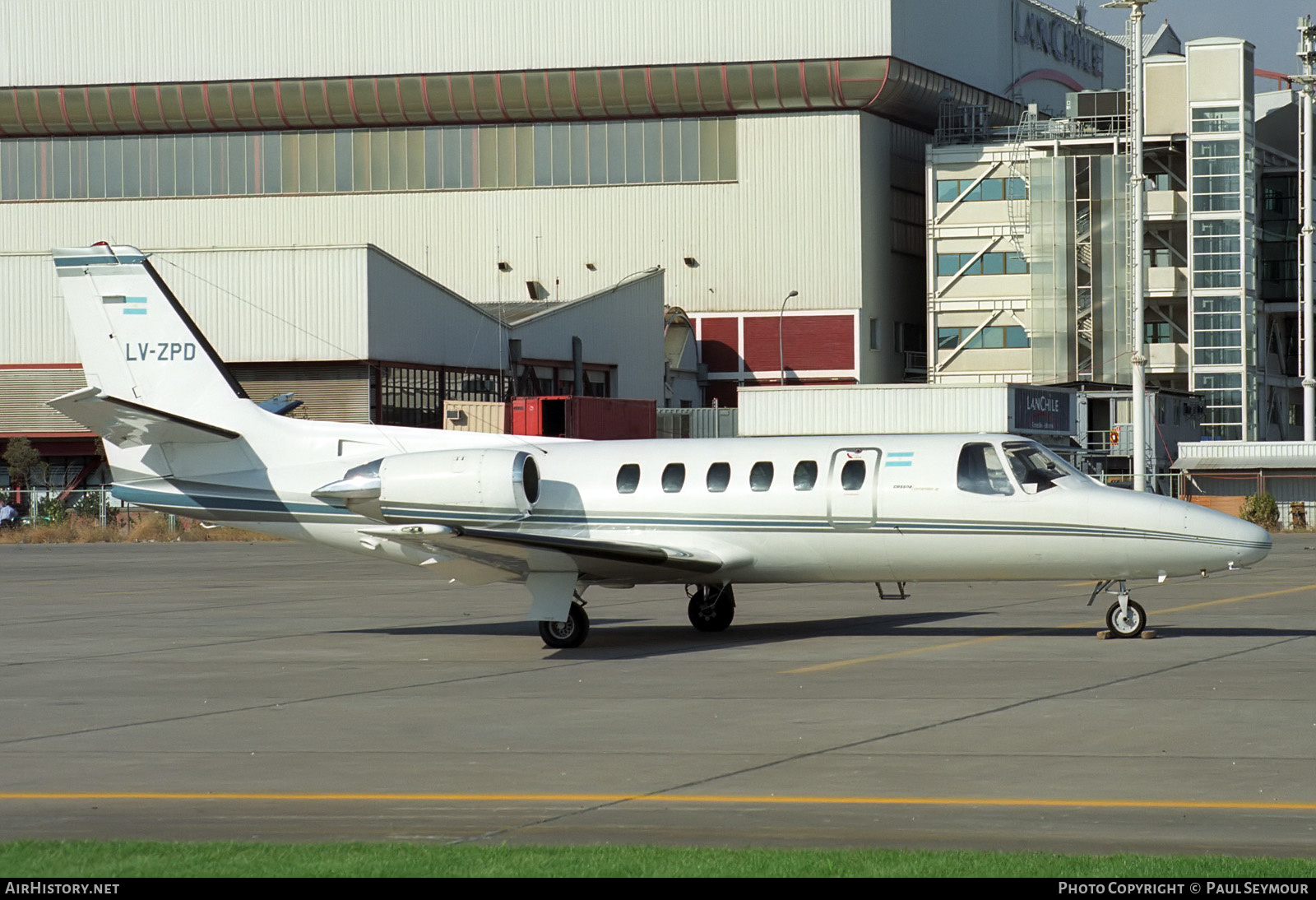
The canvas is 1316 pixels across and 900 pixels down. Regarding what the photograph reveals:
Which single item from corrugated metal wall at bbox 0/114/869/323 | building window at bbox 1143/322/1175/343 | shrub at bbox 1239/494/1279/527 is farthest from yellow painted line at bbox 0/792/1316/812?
building window at bbox 1143/322/1175/343

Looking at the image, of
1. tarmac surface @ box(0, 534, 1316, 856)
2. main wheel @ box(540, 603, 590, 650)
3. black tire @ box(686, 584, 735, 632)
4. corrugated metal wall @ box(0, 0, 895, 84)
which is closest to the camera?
tarmac surface @ box(0, 534, 1316, 856)

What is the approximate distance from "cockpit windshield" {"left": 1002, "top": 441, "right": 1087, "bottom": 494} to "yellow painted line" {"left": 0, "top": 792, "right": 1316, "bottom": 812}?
9649 millimetres

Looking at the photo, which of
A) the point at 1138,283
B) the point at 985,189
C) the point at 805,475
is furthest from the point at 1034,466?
the point at 985,189

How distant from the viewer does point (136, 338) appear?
2373 cm

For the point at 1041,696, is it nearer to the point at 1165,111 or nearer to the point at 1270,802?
the point at 1270,802

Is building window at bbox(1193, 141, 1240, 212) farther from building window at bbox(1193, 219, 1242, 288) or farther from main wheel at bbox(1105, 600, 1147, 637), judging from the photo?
main wheel at bbox(1105, 600, 1147, 637)

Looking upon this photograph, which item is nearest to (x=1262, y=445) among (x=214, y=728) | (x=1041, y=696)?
(x=1041, y=696)

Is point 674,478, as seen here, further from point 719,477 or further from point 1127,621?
point 1127,621

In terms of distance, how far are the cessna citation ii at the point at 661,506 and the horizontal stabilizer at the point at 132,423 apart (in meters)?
0.04

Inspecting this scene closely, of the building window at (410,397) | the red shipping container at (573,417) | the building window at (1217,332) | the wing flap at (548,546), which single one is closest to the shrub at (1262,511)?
the red shipping container at (573,417)

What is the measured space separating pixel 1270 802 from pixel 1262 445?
171 feet

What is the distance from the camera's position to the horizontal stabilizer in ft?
69.8

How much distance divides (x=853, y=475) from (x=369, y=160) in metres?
66.6

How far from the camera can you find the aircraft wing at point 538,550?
19188mm
